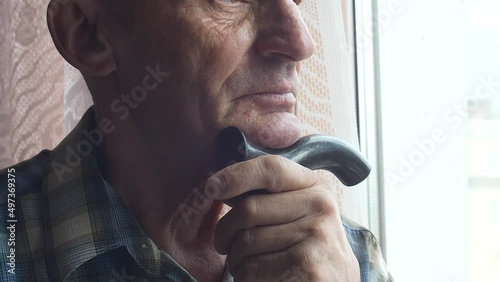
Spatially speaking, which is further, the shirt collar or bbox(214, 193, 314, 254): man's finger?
the shirt collar

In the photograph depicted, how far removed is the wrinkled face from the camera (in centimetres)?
79

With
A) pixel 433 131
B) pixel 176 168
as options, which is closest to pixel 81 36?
pixel 176 168

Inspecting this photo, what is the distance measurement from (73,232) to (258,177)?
0.29 meters

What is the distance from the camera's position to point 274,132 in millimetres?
797

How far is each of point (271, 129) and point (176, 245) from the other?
231 mm

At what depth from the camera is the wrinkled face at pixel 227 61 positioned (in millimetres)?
788

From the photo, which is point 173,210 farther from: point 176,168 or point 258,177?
point 258,177

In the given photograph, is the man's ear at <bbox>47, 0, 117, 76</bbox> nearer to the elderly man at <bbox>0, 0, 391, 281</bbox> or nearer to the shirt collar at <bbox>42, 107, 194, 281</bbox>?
the elderly man at <bbox>0, 0, 391, 281</bbox>

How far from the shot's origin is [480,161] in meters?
0.99


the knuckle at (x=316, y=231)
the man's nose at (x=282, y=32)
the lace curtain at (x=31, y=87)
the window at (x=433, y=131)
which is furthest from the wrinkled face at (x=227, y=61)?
the lace curtain at (x=31, y=87)

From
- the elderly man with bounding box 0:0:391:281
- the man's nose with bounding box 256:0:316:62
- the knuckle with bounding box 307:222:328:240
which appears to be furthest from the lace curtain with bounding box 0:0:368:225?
the knuckle with bounding box 307:222:328:240

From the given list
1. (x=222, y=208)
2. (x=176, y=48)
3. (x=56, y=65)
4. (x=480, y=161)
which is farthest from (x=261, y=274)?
(x=56, y=65)

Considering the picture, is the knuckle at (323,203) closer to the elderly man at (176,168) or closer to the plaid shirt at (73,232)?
the elderly man at (176,168)

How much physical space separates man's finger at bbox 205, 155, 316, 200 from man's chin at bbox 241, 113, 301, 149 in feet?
0.16
